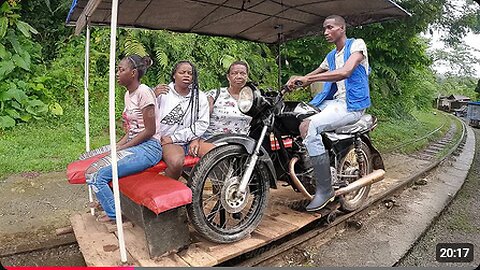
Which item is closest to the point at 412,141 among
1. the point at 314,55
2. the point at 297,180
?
the point at 314,55

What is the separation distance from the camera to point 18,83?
6.37 meters

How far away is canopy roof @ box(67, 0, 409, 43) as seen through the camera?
10.3 ft

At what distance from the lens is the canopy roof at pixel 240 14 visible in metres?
3.14

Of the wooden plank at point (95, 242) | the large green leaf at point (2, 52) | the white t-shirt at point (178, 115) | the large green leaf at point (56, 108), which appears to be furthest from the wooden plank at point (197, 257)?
the large green leaf at point (2, 52)

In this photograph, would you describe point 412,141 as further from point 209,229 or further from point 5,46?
point 5,46

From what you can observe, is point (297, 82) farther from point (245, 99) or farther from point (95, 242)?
point (95, 242)

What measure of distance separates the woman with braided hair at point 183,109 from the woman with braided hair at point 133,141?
21cm

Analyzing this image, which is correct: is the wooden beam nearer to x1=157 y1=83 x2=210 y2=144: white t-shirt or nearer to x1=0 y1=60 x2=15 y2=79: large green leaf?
x1=157 y1=83 x2=210 y2=144: white t-shirt

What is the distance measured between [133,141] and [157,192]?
0.60 metres

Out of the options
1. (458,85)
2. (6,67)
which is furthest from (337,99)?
(458,85)

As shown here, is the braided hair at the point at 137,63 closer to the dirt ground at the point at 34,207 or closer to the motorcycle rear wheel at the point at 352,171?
the dirt ground at the point at 34,207

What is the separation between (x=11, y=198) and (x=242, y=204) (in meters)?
2.83

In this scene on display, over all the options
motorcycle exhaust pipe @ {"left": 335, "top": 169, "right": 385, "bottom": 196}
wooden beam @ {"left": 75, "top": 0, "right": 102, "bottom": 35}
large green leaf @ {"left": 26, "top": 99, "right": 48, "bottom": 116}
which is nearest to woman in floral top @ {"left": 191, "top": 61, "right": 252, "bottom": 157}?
motorcycle exhaust pipe @ {"left": 335, "top": 169, "right": 385, "bottom": 196}

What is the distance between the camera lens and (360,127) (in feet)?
11.5
